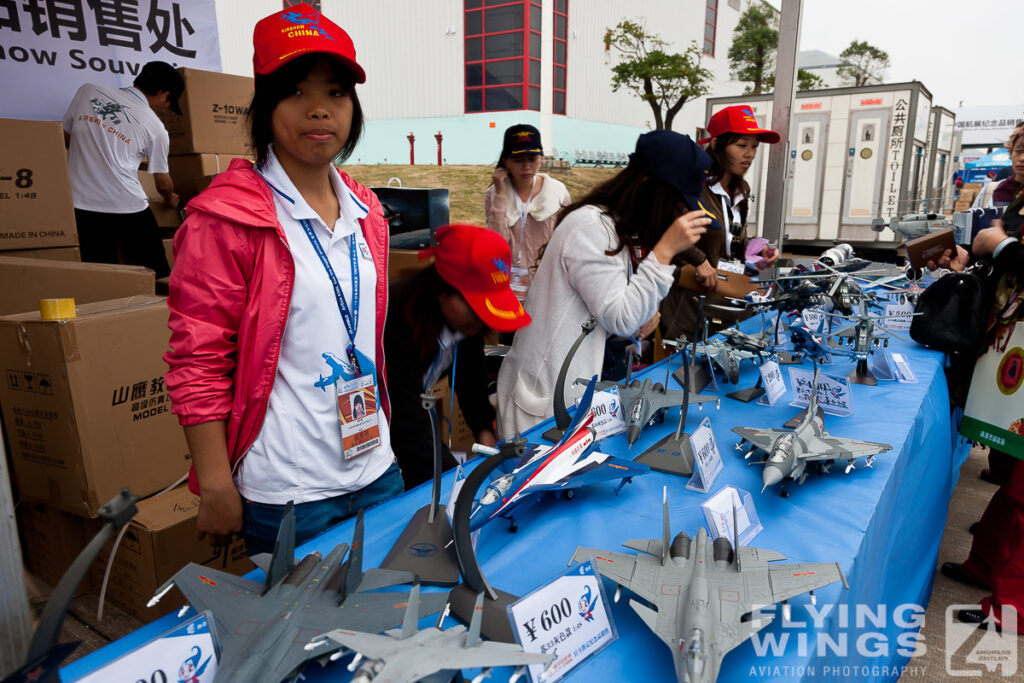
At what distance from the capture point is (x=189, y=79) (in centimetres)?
412

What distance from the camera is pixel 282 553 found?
3.66 ft

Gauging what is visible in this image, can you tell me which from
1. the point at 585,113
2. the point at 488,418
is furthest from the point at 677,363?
the point at 585,113

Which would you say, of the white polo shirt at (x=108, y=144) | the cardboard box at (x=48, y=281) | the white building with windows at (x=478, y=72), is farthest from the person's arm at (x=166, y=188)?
the white building with windows at (x=478, y=72)

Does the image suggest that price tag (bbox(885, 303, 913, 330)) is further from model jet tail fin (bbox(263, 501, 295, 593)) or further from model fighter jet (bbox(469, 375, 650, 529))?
model jet tail fin (bbox(263, 501, 295, 593))

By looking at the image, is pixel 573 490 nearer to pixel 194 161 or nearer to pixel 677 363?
pixel 677 363

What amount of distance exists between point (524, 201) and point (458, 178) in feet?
37.5

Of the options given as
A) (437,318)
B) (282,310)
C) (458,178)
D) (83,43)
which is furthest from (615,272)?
(458,178)

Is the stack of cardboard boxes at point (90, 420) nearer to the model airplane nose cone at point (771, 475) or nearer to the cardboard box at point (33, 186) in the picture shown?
the cardboard box at point (33, 186)

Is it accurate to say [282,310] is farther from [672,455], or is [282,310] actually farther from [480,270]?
[672,455]

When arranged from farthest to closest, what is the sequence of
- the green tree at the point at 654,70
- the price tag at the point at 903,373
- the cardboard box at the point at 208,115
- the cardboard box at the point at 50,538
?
the green tree at the point at 654,70 < the cardboard box at the point at 208,115 < the price tag at the point at 903,373 < the cardboard box at the point at 50,538

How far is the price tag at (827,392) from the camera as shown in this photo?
225 centimetres

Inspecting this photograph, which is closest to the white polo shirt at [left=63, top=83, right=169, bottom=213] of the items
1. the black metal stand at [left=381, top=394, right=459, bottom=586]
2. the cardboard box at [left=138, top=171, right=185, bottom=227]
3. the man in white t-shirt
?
the man in white t-shirt

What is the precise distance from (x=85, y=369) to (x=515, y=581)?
186 centimetres

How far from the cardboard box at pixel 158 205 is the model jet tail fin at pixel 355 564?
13.9ft
